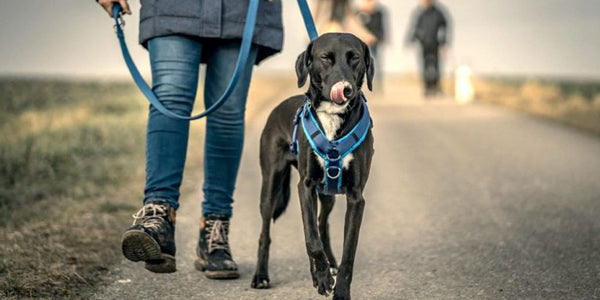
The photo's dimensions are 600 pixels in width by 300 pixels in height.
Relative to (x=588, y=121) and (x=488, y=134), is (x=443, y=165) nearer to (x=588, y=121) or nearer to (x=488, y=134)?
(x=488, y=134)

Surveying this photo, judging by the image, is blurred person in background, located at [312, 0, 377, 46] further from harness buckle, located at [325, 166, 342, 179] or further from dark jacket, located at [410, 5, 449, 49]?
harness buckle, located at [325, 166, 342, 179]

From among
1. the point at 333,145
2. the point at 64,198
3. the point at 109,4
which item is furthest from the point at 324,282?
the point at 64,198

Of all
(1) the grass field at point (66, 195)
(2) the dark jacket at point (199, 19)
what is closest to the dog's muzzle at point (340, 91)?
(2) the dark jacket at point (199, 19)

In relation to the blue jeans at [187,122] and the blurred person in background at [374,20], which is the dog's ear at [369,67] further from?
the blurred person in background at [374,20]

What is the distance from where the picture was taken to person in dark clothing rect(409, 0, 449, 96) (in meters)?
19.8

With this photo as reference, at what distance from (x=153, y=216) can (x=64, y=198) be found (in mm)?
2819

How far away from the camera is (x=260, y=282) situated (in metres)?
3.92

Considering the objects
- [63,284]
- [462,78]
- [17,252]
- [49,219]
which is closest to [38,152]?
[49,219]

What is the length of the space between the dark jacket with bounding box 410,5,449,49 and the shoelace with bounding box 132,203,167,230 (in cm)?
1687

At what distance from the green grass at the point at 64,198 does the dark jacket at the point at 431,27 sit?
32.7 feet

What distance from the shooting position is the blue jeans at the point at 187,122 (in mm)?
3928

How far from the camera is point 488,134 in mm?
11195

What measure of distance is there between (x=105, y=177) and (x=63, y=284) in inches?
145

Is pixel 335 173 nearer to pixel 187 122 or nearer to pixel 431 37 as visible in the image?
pixel 187 122
